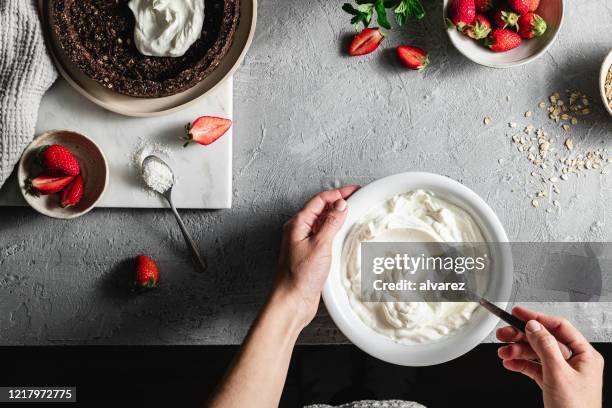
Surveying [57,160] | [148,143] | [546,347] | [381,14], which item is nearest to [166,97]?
[148,143]

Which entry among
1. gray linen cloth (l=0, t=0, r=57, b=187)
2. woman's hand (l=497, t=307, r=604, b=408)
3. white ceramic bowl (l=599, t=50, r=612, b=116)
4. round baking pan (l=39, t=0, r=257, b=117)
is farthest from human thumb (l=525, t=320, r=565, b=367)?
gray linen cloth (l=0, t=0, r=57, b=187)

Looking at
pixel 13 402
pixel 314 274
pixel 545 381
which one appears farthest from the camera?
pixel 13 402

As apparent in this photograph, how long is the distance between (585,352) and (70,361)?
105 centimetres

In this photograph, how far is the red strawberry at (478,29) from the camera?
1182 millimetres

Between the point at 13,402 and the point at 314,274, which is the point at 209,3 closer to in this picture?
the point at 314,274

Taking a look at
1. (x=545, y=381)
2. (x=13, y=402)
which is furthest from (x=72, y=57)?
(x=545, y=381)

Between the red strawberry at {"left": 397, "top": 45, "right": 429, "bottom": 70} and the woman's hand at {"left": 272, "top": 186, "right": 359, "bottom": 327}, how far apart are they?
0.34 meters

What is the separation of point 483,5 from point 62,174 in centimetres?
92

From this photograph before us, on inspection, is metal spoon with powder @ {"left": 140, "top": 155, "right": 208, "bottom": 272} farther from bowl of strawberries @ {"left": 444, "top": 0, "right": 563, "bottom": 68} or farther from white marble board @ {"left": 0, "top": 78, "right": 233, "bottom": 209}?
bowl of strawberries @ {"left": 444, "top": 0, "right": 563, "bottom": 68}

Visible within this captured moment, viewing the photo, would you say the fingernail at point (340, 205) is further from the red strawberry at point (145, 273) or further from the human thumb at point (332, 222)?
the red strawberry at point (145, 273)

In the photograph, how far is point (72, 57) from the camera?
1.12 metres

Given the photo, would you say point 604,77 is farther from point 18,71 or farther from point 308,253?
point 18,71

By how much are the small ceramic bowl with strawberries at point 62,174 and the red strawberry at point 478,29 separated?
79 centimetres

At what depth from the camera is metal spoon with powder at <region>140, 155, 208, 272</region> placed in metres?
1.20
